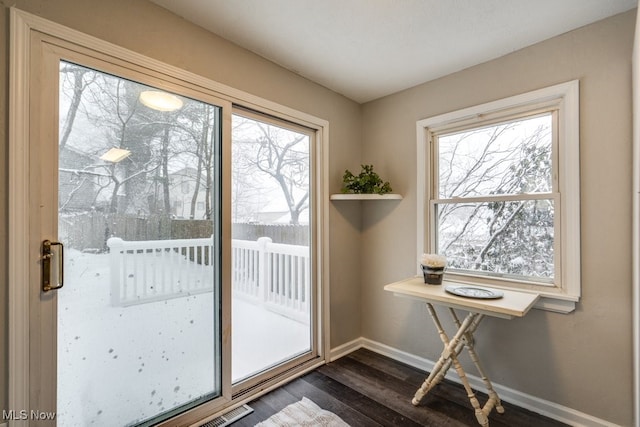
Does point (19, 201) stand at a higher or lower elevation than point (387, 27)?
lower

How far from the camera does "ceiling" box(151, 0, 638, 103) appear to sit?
5.34 ft

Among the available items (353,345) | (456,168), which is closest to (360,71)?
(456,168)

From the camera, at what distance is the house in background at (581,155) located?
1.53 meters

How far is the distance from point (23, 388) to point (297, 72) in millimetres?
2469

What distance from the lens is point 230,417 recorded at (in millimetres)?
1856

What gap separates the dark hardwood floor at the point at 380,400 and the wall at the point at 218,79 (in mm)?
427

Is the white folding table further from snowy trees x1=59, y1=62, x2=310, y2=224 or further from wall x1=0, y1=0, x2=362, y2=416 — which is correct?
snowy trees x1=59, y1=62, x2=310, y2=224

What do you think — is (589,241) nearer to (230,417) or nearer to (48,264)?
(230,417)

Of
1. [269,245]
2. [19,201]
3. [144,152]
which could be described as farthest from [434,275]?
[19,201]

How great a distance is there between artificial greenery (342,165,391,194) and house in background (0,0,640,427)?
0.27 meters

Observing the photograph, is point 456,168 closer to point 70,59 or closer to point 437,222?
point 437,222

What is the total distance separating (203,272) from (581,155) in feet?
8.25

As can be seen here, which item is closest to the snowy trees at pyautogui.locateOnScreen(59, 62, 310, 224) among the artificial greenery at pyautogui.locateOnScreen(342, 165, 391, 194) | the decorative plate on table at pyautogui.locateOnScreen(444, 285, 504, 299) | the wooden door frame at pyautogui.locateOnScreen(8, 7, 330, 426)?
the wooden door frame at pyautogui.locateOnScreen(8, 7, 330, 426)

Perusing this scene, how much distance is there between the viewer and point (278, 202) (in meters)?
Answer: 2.39
